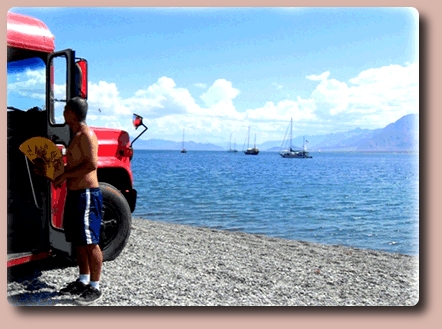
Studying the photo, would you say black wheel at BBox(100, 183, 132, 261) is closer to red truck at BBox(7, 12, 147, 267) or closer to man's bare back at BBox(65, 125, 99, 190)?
red truck at BBox(7, 12, 147, 267)

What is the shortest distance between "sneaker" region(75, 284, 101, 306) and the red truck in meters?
0.42

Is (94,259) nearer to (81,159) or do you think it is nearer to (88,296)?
(88,296)

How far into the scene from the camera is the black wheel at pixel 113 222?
22.3 feet

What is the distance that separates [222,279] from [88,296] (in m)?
2.09

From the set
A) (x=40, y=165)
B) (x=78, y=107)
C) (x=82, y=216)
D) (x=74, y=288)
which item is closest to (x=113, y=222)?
(x=74, y=288)

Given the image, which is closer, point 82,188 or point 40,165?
point 82,188

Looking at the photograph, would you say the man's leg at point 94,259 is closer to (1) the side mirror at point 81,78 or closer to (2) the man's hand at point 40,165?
(2) the man's hand at point 40,165

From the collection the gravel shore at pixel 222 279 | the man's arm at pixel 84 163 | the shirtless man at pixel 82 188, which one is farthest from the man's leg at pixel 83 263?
the man's arm at pixel 84 163

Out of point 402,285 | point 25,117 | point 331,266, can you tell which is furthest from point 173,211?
point 25,117

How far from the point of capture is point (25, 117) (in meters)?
6.21

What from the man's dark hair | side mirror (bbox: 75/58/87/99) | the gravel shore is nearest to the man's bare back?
the man's dark hair

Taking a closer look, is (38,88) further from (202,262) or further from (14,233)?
(202,262)

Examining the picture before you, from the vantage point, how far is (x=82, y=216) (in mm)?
5512

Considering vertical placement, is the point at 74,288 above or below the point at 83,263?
below
